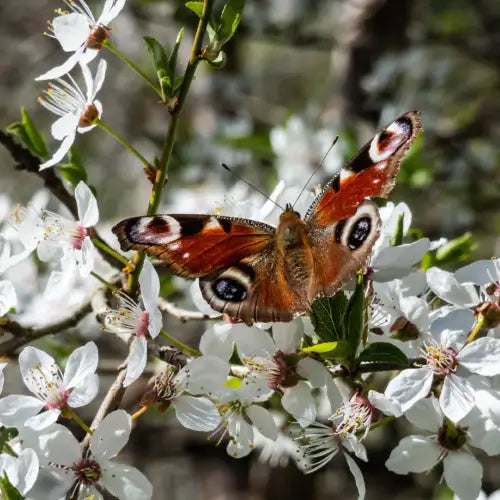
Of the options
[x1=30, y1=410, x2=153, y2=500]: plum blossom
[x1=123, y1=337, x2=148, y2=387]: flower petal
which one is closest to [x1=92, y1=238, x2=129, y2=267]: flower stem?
[x1=123, y1=337, x2=148, y2=387]: flower petal

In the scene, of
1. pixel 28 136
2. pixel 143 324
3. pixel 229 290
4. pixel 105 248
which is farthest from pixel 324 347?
pixel 28 136

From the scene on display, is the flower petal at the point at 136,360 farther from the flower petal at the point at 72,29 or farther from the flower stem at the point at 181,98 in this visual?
the flower petal at the point at 72,29

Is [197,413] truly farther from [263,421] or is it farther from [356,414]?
[356,414]

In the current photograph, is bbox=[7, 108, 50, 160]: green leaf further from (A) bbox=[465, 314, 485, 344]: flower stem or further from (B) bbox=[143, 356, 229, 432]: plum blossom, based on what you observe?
(A) bbox=[465, 314, 485, 344]: flower stem

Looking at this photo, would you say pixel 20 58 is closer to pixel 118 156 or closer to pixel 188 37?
pixel 118 156

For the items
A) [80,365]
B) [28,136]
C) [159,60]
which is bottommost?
[80,365]

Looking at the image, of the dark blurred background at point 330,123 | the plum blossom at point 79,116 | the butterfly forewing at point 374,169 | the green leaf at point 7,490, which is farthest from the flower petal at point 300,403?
the dark blurred background at point 330,123
